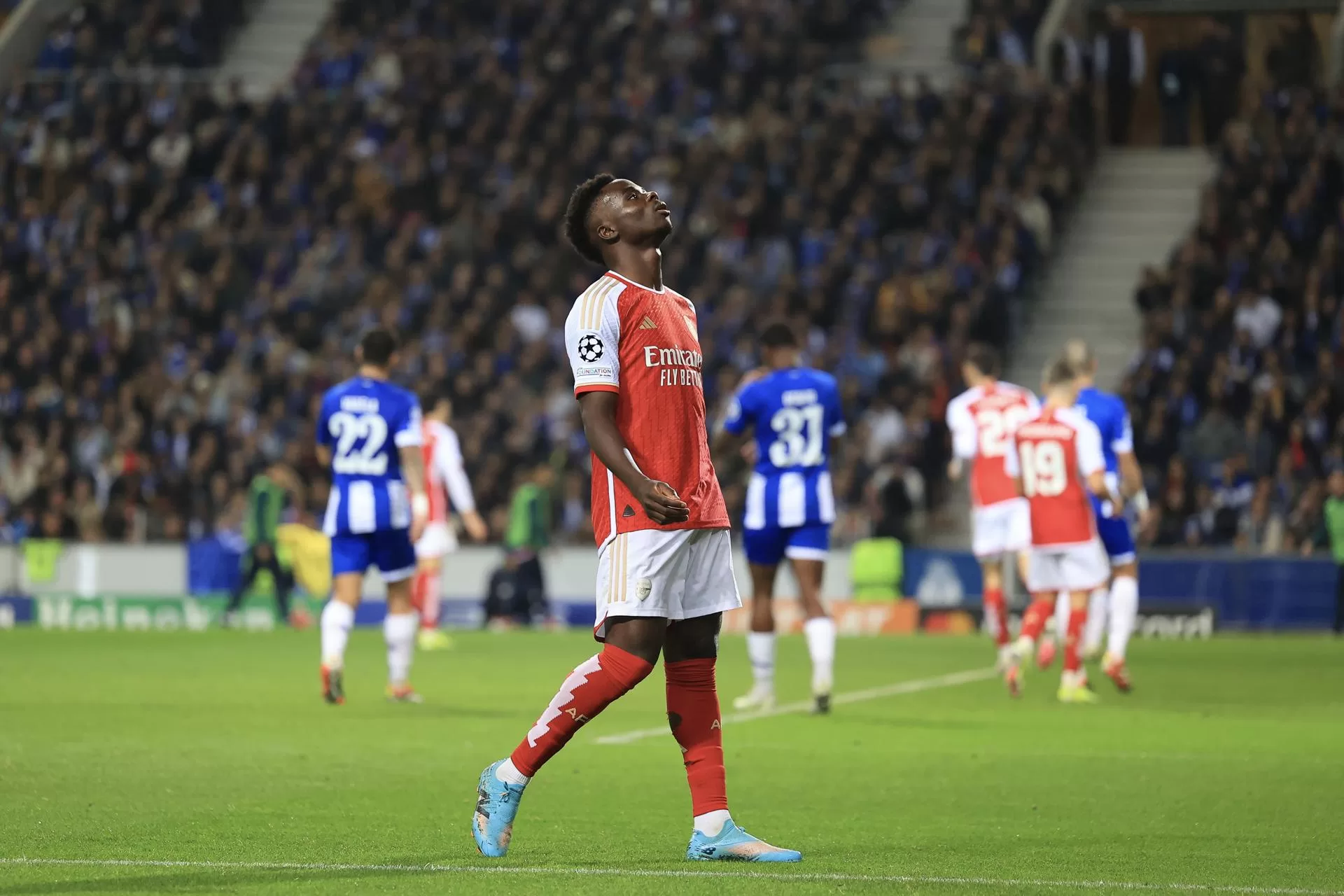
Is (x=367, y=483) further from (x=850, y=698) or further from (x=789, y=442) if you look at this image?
(x=850, y=698)

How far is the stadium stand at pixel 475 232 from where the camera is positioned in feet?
90.2

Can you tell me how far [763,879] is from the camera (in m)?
6.43

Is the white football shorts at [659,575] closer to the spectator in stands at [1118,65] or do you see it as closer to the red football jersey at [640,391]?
the red football jersey at [640,391]

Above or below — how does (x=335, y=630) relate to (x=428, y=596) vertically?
above

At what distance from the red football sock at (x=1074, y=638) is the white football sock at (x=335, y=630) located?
470 cm

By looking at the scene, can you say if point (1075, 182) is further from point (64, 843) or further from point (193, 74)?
point (64, 843)

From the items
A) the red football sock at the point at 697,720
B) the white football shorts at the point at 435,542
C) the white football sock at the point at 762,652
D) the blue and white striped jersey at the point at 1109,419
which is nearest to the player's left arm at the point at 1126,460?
the blue and white striped jersey at the point at 1109,419

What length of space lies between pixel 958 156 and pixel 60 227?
1326 centimetres

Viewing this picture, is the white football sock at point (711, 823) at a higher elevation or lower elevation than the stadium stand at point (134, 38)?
lower

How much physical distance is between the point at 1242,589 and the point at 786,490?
11.7 meters

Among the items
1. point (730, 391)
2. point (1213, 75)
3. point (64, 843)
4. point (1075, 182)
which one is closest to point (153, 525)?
point (730, 391)

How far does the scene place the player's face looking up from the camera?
690cm

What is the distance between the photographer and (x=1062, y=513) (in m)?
14.4

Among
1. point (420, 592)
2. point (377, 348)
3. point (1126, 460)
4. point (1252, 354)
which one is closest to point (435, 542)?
point (420, 592)
